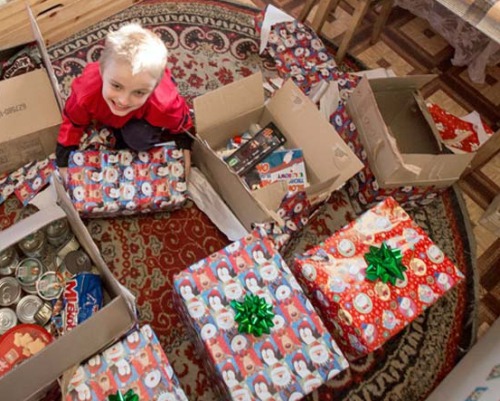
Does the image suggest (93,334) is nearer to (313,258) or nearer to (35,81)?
(313,258)

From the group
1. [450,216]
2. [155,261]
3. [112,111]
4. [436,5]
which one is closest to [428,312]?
[450,216]

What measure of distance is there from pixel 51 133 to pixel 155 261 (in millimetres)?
507

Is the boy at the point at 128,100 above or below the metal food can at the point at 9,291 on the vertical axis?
above

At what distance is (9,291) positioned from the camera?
1.38m

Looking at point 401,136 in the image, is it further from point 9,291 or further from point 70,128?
point 9,291

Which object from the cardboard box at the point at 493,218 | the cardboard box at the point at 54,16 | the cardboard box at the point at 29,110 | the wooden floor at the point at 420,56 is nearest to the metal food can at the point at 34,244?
the cardboard box at the point at 29,110

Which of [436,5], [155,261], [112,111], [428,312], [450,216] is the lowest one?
[155,261]

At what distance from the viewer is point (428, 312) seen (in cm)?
163

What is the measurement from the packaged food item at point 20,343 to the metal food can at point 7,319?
56 mm

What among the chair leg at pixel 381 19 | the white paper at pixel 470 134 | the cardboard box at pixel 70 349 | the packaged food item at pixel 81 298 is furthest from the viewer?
the chair leg at pixel 381 19

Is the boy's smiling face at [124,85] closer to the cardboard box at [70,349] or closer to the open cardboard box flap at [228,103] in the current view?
the open cardboard box flap at [228,103]

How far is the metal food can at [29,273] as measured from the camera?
1396 mm

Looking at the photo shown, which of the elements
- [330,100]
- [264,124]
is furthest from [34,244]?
[330,100]

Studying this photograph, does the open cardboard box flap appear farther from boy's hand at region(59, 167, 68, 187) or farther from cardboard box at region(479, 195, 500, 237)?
cardboard box at region(479, 195, 500, 237)
